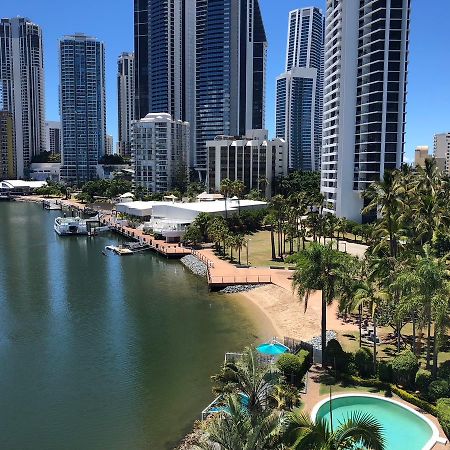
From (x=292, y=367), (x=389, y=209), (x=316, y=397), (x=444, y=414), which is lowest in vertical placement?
(x=316, y=397)

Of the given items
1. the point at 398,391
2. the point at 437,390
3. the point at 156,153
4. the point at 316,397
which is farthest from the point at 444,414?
the point at 156,153

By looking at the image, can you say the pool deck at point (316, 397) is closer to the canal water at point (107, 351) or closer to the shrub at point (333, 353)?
the shrub at point (333, 353)

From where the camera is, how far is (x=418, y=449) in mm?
25391

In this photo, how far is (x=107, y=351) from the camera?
141ft

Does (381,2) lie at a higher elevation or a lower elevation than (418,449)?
higher

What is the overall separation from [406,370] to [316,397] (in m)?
6.00

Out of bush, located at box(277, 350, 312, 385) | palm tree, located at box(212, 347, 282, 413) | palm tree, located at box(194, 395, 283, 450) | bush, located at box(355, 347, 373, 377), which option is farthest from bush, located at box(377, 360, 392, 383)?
palm tree, located at box(194, 395, 283, 450)

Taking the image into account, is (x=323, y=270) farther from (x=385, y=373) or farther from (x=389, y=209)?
(x=389, y=209)

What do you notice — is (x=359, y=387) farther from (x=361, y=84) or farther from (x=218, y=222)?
(x=361, y=84)

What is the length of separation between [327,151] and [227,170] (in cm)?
5475

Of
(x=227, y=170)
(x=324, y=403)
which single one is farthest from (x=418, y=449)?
(x=227, y=170)

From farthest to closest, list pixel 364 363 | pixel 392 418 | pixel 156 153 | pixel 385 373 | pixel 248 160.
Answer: pixel 156 153, pixel 248 160, pixel 364 363, pixel 385 373, pixel 392 418

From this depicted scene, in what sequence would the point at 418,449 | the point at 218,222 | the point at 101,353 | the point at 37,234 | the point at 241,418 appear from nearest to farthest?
the point at 241,418
the point at 418,449
the point at 101,353
the point at 218,222
the point at 37,234

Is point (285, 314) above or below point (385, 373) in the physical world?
below
